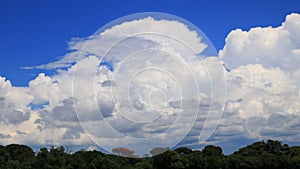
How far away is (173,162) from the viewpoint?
9019 centimetres

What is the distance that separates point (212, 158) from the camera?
303ft

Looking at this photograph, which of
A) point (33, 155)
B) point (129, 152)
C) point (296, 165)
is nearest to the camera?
point (129, 152)

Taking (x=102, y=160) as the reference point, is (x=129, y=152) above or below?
below

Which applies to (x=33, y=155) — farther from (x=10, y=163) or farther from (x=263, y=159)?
(x=263, y=159)

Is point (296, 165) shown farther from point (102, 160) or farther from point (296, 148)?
point (102, 160)

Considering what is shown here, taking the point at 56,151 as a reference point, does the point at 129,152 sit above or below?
below

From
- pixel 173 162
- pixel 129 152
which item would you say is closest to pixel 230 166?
pixel 173 162

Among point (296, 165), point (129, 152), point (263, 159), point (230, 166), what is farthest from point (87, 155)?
point (129, 152)

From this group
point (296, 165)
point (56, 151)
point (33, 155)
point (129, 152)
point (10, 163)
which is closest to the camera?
point (129, 152)

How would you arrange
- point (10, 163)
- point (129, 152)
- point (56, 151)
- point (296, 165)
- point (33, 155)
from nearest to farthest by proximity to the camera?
point (129, 152), point (10, 163), point (296, 165), point (56, 151), point (33, 155)

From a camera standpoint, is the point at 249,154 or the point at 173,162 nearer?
the point at 173,162

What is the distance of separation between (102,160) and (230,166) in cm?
2684

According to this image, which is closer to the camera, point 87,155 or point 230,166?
point 230,166

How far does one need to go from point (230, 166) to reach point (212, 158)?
4577 millimetres
